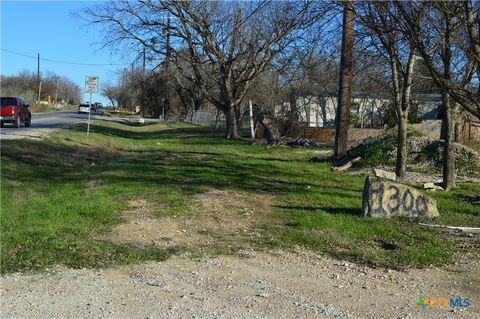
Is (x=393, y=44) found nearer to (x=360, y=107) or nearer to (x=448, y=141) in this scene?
(x=448, y=141)

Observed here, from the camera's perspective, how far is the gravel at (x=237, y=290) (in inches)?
188

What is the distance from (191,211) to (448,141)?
20.2 ft

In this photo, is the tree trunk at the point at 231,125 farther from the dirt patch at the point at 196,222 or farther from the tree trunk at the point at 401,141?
the dirt patch at the point at 196,222

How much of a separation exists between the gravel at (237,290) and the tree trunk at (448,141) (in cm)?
564

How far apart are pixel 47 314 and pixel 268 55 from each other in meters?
26.6

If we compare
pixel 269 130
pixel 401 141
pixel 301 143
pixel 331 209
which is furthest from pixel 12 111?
pixel 331 209

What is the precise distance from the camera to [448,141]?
11680mm

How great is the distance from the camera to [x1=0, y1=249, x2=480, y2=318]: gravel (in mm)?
4777

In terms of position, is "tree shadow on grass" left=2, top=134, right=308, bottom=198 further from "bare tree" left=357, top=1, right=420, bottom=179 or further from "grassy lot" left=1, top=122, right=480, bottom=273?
"bare tree" left=357, top=1, right=420, bottom=179

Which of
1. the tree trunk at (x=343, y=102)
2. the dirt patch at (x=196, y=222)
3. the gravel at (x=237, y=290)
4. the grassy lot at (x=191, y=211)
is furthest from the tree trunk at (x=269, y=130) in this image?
the gravel at (x=237, y=290)

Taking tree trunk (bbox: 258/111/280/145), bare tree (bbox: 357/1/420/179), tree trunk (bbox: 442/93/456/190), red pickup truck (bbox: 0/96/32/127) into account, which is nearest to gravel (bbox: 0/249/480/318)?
bare tree (bbox: 357/1/420/179)

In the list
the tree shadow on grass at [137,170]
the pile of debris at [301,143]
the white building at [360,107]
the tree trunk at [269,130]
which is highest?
the white building at [360,107]

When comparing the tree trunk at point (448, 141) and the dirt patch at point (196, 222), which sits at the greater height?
the tree trunk at point (448, 141)

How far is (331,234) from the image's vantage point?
25.5 feet
